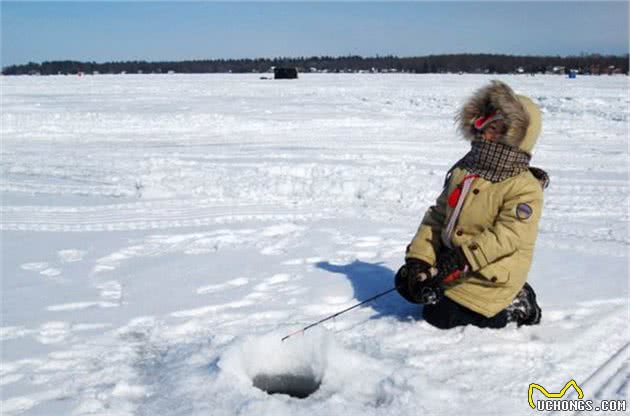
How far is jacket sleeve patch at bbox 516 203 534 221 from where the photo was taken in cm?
322

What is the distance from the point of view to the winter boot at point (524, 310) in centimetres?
355

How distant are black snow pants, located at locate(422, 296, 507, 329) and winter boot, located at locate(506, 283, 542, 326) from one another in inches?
2.7

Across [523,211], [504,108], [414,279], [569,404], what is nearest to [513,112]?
[504,108]

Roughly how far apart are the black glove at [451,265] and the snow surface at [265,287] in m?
0.37

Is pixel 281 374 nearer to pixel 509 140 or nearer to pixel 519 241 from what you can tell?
pixel 519 241

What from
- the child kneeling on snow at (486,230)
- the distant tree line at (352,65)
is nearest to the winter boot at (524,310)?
the child kneeling on snow at (486,230)

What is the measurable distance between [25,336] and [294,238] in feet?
8.11

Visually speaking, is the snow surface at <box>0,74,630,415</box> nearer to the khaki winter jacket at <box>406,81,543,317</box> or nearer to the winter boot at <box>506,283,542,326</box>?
the winter boot at <box>506,283,542,326</box>

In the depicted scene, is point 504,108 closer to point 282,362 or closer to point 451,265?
point 451,265

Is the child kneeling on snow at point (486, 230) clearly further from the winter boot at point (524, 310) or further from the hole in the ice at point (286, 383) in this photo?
the hole in the ice at point (286, 383)

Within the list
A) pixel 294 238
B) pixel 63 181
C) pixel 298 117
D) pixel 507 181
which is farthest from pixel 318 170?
pixel 298 117

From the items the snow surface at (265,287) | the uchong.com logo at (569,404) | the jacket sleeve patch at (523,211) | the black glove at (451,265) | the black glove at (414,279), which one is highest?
the jacket sleeve patch at (523,211)

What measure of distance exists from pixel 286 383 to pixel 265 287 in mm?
1238

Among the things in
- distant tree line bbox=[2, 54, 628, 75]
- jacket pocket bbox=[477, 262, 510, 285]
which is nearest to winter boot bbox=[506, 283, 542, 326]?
jacket pocket bbox=[477, 262, 510, 285]
